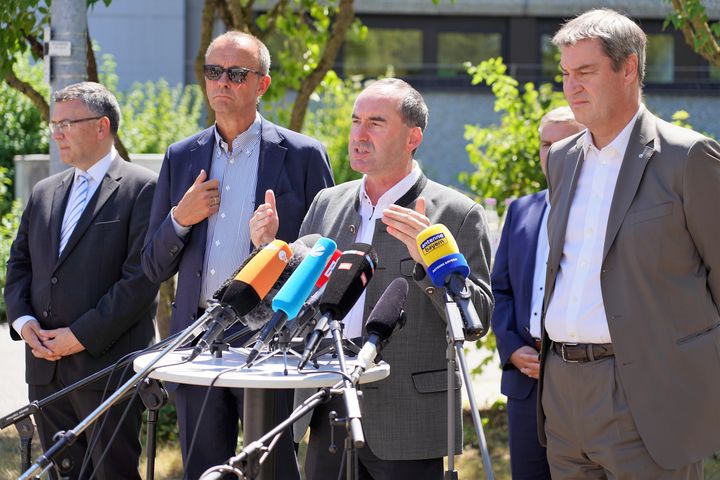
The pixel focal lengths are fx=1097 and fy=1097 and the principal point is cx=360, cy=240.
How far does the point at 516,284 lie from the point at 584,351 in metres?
1.49

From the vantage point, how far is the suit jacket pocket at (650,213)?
12.4ft

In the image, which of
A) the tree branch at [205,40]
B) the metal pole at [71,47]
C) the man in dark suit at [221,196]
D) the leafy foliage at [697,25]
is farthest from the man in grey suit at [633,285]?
the tree branch at [205,40]

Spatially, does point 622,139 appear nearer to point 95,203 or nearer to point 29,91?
point 95,203

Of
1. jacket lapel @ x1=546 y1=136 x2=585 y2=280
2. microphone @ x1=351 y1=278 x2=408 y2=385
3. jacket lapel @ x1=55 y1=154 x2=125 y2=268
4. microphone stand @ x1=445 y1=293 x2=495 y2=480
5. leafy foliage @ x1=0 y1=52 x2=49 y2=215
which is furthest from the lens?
leafy foliage @ x1=0 y1=52 x2=49 y2=215

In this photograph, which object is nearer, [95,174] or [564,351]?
[564,351]

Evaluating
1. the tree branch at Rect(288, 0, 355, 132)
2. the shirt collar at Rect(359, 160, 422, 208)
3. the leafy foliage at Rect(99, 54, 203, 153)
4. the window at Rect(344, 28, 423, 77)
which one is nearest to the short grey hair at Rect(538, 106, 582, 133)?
the shirt collar at Rect(359, 160, 422, 208)

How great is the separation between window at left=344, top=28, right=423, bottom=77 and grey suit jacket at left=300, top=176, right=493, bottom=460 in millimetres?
17264

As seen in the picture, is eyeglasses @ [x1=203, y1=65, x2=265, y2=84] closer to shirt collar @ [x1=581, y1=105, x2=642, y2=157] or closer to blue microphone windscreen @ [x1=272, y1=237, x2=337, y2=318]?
blue microphone windscreen @ [x1=272, y1=237, x2=337, y2=318]

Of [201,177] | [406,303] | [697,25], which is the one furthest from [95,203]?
[697,25]

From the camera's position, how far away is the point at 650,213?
380 cm

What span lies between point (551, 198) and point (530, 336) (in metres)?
A: 1.24

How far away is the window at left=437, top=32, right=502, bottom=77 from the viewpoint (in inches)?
863

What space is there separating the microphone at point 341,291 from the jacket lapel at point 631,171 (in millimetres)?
907

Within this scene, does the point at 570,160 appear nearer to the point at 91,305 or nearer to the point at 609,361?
the point at 609,361
